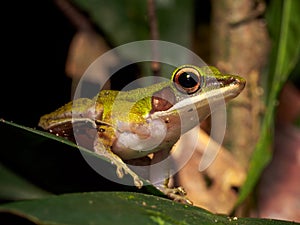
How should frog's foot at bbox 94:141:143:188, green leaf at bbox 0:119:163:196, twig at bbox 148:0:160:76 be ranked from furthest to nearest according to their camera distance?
twig at bbox 148:0:160:76, frog's foot at bbox 94:141:143:188, green leaf at bbox 0:119:163:196

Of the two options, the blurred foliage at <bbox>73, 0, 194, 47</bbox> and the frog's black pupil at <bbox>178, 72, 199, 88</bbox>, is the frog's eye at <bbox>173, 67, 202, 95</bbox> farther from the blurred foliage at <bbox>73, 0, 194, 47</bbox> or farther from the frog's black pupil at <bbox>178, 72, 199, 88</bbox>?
the blurred foliage at <bbox>73, 0, 194, 47</bbox>

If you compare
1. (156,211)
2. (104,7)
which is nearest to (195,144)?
(104,7)

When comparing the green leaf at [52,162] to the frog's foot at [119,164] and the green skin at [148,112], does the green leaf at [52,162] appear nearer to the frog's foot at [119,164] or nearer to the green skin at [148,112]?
the frog's foot at [119,164]

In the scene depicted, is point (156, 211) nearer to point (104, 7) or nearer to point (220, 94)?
point (220, 94)

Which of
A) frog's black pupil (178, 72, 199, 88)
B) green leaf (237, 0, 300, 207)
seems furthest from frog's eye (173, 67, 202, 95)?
green leaf (237, 0, 300, 207)

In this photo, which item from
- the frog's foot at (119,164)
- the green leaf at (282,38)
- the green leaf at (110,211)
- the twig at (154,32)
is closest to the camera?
the green leaf at (110,211)

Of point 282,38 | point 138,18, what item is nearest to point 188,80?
point 282,38

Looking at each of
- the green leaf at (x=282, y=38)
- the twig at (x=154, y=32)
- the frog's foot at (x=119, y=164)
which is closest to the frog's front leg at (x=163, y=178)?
the frog's foot at (x=119, y=164)
